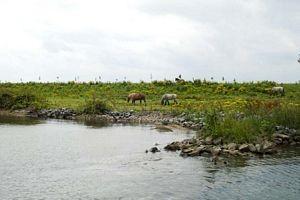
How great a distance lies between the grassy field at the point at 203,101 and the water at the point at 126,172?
3.44m

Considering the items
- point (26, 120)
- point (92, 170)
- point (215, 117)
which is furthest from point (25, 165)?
point (26, 120)

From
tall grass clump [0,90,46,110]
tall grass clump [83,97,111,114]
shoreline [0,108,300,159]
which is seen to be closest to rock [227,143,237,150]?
shoreline [0,108,300,159]

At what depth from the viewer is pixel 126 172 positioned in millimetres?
23641

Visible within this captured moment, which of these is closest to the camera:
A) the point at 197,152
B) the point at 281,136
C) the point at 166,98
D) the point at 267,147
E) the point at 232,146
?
the point at 197,152

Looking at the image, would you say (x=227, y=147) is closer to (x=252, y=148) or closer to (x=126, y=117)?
(x=252, y=148)

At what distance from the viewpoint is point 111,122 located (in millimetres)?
47594

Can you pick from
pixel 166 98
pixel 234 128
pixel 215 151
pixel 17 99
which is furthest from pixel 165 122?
pixel 17 99

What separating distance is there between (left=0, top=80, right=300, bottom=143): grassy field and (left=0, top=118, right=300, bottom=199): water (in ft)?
11.3

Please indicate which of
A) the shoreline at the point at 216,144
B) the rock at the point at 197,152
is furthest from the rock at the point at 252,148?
the rock at the point at 197,152

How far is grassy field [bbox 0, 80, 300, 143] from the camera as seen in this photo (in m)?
31.3

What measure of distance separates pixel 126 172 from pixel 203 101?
3401cm

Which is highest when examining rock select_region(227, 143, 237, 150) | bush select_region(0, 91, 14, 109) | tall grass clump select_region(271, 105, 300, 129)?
bush select_region(0, 91, 14, 109)

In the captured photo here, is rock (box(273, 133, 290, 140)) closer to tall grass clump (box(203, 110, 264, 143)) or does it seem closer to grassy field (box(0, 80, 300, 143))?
grassy field (box(0, 80, 300, 143))

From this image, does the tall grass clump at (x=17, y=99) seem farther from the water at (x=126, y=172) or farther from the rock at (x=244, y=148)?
the rock at (x=244, y=148)
